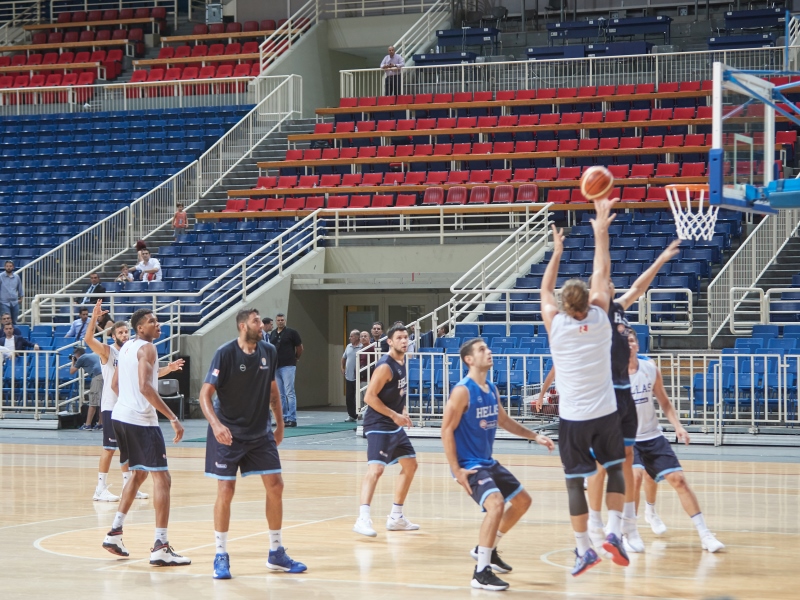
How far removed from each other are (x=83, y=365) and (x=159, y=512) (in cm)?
1074

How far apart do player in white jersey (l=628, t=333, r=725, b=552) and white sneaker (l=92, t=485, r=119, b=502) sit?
18.1 feet

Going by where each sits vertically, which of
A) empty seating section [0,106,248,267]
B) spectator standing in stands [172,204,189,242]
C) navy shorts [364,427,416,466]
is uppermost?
empty seating section [0,106,248,267]

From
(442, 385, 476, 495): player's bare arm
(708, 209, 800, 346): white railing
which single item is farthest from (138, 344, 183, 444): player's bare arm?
(708, 209, 800, 346): white railing

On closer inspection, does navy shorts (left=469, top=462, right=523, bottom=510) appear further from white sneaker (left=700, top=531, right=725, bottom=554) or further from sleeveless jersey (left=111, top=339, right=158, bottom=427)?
sleeveless jersey (left=111, top=339, right=158, bottom=427)

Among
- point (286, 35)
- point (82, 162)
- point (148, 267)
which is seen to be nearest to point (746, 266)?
point (148, 267)

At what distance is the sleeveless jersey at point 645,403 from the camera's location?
360 inches

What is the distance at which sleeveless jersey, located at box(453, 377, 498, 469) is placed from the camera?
8078 mm

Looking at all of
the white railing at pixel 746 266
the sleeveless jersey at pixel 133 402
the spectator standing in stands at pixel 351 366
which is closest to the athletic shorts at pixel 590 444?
the sleeveless jersey at pixel 133 402

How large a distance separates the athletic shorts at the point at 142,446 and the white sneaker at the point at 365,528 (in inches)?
69.5

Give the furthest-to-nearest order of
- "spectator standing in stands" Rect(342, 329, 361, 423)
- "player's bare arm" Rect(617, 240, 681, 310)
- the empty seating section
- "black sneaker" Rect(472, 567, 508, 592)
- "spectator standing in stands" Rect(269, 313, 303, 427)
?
the empty seating section, "spectator standing in stands" Rect(342, 329, 361, 423), "spectator standing in stands" Rect(269, 313, 303, 427), "player's bare arm" Rect(617, 240, 681, 310), "black sneaker" Rect(472, 567, 508, 592)

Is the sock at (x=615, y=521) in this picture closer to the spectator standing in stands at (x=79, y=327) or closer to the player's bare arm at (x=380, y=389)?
the player's bare arm at (x=380, y=389)

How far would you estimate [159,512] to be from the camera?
8594 millimetres

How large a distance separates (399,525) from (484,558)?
2.48 m

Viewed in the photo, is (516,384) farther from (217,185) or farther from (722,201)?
(217,185)
